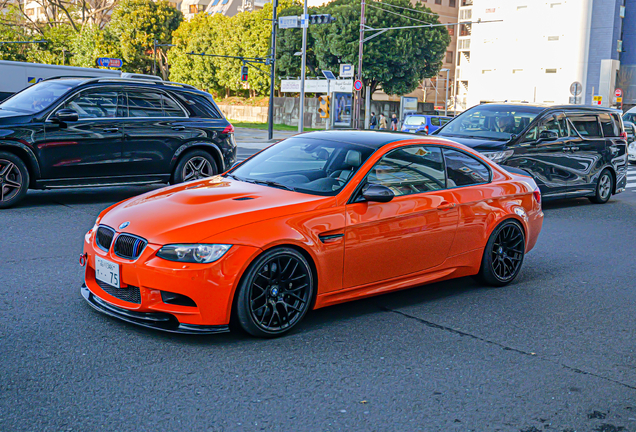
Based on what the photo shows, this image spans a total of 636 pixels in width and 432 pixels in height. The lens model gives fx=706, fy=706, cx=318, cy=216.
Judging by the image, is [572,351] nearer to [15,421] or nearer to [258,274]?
[258,274]

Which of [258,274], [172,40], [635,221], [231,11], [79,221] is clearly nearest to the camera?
[258,274]

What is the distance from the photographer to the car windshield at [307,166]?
5.39 m

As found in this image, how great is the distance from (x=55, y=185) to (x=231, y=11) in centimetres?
9521

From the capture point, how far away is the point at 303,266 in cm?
476

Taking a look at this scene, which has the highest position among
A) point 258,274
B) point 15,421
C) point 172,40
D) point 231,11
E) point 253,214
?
point 231,11

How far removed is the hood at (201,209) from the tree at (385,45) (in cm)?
4968

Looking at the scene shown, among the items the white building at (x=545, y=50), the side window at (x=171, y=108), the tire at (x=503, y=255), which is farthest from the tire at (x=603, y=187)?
the white building at (x=545, y=50)

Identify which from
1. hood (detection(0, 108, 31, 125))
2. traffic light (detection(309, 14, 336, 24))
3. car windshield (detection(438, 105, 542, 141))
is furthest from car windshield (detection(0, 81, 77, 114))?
traffic light (detection(309, 14, 336, 24))

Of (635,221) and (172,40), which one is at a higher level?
(172,40)

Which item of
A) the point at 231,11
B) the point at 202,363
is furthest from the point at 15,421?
the point at 231,11

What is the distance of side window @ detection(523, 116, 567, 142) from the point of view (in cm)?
1149

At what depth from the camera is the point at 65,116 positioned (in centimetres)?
977

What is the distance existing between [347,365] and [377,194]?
139 cm

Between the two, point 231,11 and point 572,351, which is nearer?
point 572,351
